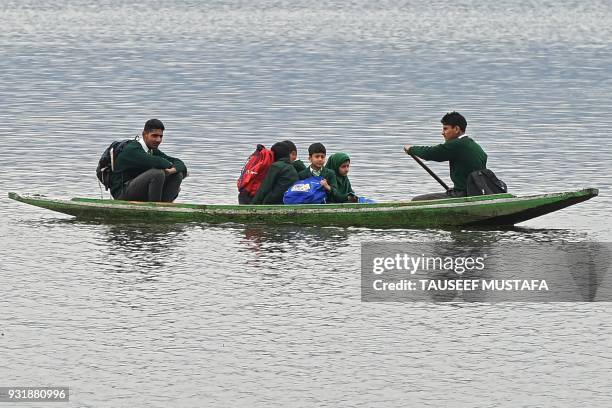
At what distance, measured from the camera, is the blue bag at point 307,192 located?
18.4m

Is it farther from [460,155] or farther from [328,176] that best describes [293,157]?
[460,155]

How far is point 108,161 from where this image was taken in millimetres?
19016

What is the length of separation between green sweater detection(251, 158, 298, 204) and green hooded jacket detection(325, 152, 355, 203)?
1.55ft

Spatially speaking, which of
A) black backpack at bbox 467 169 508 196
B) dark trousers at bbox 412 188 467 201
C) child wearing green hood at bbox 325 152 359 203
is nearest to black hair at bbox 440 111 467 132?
black backpack at bbox 467 169 508 196

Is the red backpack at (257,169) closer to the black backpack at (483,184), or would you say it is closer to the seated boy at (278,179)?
the seated boy at (278,179)

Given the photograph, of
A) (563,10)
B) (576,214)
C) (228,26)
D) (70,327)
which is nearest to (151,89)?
(576,214)

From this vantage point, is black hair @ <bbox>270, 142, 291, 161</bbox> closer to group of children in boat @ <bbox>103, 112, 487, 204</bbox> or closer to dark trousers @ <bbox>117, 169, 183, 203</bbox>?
group of children in boat @ <bbox>103, 112, 487, 204</bbox>

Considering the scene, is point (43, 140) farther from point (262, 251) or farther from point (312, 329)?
point (312, 329)

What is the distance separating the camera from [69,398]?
10875 mm

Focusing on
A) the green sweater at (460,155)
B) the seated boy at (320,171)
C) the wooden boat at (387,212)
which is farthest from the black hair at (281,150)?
the green sweater at (460,155)

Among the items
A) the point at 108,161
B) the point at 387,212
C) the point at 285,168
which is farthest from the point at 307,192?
the point at 108,161

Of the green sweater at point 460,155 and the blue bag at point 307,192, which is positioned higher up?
the green sweater at point 460,155

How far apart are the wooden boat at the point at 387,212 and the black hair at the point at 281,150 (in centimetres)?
76

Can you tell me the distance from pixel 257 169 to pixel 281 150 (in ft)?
1.20
